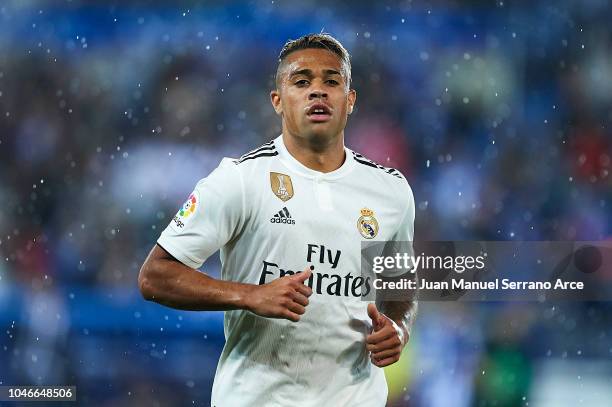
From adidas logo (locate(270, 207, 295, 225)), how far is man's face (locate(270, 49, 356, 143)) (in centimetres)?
28

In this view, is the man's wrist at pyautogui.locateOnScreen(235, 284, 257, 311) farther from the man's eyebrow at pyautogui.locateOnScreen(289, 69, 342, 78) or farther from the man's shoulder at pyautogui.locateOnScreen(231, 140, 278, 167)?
the man's eyebrow at pyautogui.locateOnScreen(289, 69, 342, 78)

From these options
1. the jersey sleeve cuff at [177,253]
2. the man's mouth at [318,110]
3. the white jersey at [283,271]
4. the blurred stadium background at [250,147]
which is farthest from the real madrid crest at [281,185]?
the blurred stadium background at [250,147]

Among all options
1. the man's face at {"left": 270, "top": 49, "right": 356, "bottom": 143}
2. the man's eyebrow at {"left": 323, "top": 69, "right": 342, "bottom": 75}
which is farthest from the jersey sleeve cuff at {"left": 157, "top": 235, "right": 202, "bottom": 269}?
the man's eyebrow at {"left": 323, "top": 69, "right": 342, "bottom": 75}

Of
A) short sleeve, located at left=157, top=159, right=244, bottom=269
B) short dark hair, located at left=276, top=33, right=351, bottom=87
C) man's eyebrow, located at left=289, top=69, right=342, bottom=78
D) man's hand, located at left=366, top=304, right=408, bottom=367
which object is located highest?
short dark hair, located at left=276, top=33, right=351, bottom=87

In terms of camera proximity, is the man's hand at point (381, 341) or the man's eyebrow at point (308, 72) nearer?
the man's hand at point (381, 341)

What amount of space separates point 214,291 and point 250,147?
3293 mm

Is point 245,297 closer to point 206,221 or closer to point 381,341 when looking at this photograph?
point 206,221

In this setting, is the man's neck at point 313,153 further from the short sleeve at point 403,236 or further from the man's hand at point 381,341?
the man's hand at point 381,341

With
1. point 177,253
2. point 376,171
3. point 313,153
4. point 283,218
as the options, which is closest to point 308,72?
point 313,153

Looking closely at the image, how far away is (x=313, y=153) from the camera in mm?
2736

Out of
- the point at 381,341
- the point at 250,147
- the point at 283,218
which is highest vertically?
the point at 250,147

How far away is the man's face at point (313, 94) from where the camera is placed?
2703 mm

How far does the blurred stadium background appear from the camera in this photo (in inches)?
211

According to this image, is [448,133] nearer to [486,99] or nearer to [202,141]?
[486,99]
